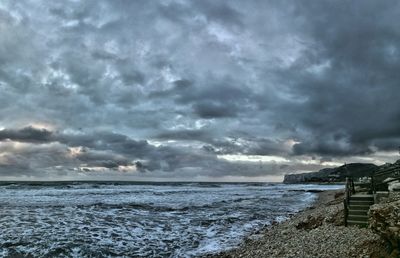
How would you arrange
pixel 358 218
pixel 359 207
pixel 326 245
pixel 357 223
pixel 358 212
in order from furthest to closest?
pixel 359 207 < pixel 358 212 < pixel 358 218 < pixel 357 223 < pixel 326 245

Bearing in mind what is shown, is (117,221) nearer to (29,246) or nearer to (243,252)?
(29,246)

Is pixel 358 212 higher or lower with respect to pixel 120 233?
higher

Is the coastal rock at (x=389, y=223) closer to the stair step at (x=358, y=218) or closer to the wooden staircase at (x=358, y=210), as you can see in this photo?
the wooden staircase at (x=358, y=210)

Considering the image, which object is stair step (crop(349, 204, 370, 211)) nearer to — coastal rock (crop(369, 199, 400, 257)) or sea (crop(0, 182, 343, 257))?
sea (crop(0, 182, 343, 257))

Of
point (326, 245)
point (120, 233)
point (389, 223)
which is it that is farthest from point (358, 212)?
point (120, 233)

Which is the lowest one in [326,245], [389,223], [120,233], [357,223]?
[120,233]

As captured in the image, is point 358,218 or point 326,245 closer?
point 326,245

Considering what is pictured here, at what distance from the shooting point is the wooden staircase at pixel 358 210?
57.1 ft

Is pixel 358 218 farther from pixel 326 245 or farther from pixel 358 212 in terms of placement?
pixel 326 245

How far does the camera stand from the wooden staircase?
685 inches

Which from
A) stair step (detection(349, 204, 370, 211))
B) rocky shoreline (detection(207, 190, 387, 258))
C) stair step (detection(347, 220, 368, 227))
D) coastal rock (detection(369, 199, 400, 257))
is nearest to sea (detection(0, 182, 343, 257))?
rocky shoreline (detection(207, 190, 387, 258))

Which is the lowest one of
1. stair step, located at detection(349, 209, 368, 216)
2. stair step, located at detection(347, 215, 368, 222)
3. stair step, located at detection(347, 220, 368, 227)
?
stair step, located at detection(347, 220, 368, 227)

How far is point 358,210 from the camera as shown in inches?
729

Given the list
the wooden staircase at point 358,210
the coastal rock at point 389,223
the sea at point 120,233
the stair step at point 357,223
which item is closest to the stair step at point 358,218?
the wooden staircase at point 358,210
